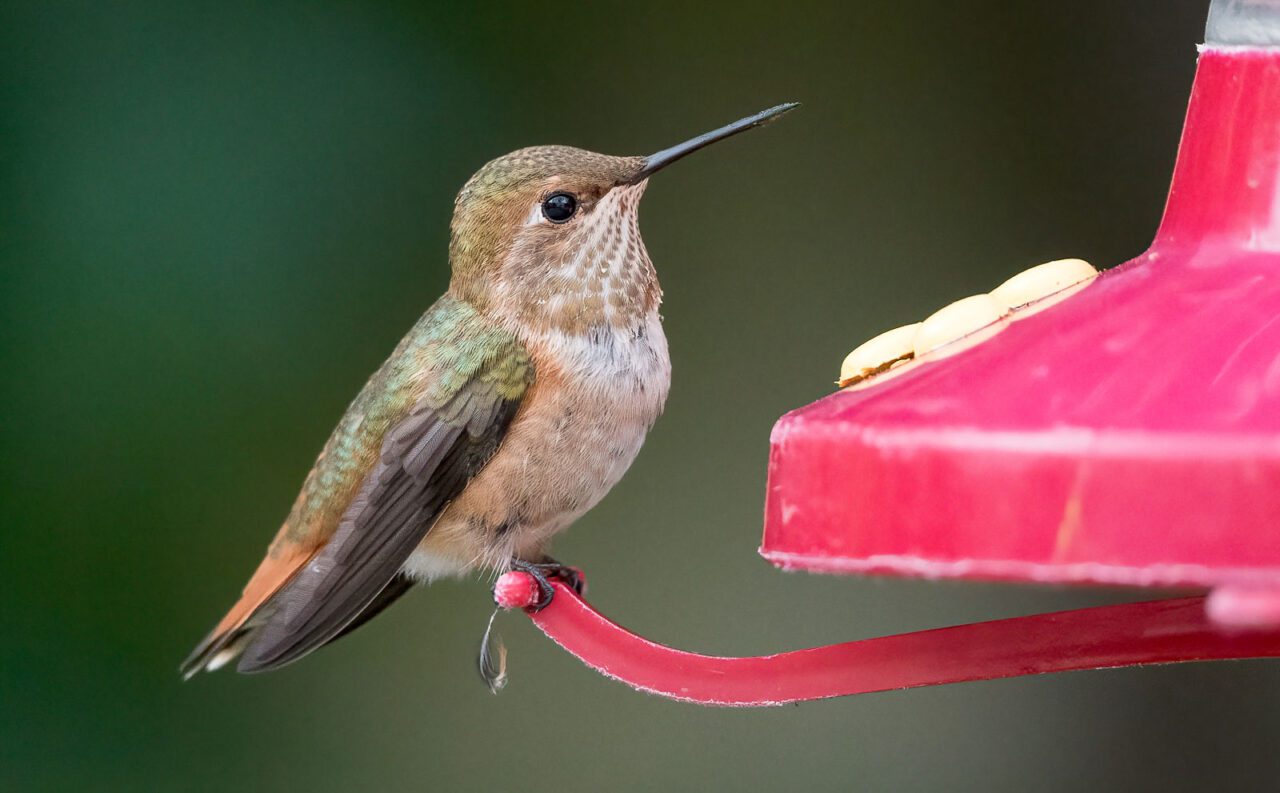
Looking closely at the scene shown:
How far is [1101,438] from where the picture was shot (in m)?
1.04

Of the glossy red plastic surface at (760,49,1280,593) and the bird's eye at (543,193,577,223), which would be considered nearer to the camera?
the glossy red plastic surface at (760,49,1280,593)

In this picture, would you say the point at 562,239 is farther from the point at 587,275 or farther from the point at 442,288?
the point at 442,288

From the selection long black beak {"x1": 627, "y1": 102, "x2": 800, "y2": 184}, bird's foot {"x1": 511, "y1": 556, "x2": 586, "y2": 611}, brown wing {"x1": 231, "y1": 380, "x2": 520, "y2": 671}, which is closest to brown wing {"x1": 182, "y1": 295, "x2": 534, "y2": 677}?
brown wing {"x1": 231, "y1": 380, "x2": 520, "y2": 671}

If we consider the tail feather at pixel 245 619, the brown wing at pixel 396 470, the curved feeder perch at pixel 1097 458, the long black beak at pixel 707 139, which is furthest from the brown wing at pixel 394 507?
the curved feeder perch at pixel 1097 458

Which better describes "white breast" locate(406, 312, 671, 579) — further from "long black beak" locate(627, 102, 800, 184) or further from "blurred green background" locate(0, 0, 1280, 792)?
"blurred green background" locate(0, 0, 1280, 792)

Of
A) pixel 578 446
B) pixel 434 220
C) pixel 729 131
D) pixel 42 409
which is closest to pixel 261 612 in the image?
pixel 578 446

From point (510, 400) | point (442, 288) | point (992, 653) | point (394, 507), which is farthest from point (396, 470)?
point (442, 288)

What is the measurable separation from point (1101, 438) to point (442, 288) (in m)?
3.93

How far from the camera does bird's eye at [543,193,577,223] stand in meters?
2.65

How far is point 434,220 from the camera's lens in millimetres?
4797

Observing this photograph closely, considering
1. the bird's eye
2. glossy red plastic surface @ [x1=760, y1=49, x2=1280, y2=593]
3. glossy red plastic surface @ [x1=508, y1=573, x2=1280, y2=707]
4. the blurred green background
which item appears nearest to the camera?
glossy red plastic surface @ [x1=760, y1=49, x2=1280, y2=593]

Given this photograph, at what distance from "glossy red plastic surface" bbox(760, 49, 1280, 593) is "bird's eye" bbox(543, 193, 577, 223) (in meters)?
1.39

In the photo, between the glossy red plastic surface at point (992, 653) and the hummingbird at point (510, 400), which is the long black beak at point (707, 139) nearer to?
the hummingbird at point (510, 400)

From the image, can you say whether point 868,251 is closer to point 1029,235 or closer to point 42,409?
point 1029,235
